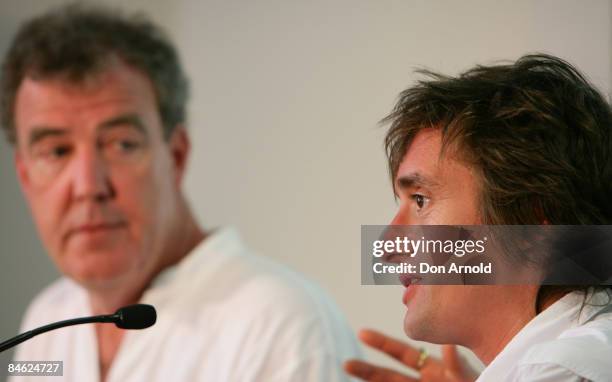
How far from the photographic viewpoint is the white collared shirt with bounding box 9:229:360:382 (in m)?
1.66

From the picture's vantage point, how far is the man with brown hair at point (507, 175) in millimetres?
1302

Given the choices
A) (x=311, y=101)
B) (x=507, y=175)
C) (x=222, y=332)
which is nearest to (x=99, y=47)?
(x=311, y=101)

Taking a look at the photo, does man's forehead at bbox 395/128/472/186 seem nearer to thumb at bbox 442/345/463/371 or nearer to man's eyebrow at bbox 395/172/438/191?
man's eyebrow at bbox 395/172/438/191

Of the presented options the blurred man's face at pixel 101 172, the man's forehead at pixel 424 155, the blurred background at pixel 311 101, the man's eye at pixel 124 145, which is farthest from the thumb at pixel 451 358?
the man's eye at pixel 124 145

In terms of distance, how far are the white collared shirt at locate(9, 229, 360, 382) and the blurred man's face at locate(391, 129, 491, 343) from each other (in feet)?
1.02

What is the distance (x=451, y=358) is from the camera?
60.5 inches

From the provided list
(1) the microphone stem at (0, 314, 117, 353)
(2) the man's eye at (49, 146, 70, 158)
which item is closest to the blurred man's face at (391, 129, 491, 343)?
(1) the microphone stem at (0, 314, 117, 353)

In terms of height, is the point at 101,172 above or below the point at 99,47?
below

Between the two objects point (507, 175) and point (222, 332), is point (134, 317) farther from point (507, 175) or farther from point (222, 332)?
point (507, 175)

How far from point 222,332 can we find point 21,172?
1.84 ft

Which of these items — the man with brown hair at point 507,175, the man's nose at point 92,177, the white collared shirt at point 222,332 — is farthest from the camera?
the man's nose at point 92,177

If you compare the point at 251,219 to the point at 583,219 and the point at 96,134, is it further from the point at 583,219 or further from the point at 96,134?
the point at 583,219

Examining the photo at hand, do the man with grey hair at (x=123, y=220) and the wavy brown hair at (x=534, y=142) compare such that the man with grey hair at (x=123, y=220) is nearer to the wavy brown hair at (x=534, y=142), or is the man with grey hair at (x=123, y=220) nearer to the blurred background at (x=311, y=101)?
the blurred background at (x=311, y=101)

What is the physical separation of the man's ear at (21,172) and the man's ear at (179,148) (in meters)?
0.31
